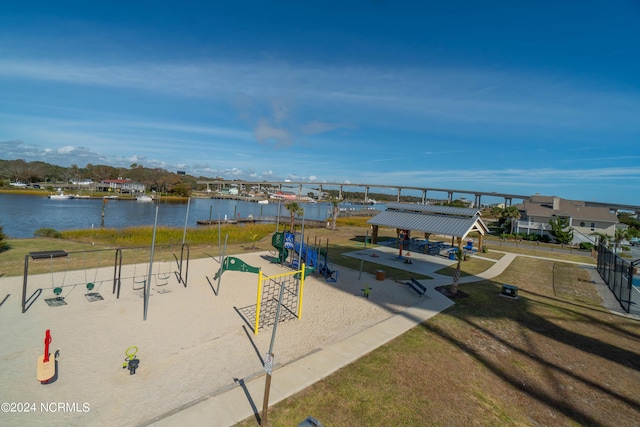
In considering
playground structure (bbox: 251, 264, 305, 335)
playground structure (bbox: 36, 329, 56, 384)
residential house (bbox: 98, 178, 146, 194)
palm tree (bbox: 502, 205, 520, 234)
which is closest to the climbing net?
playground structure (bbox: 251, 264, 305, 335)

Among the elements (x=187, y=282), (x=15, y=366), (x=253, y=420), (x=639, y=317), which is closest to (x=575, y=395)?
(x=253, y=420)

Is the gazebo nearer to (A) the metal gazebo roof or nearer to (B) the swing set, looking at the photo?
(A) the metal gazebo roof

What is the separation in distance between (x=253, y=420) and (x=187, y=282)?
1072 centimetres

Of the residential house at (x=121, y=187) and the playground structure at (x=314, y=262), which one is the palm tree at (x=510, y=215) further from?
the residential house at (x=121, y=187)

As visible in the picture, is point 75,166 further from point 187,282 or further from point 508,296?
point 508,296

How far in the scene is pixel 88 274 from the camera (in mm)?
15352

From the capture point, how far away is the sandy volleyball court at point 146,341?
6379 millimetres

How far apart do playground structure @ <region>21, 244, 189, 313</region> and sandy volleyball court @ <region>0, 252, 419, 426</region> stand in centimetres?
21

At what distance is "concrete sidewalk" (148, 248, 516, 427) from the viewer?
19.8 feet

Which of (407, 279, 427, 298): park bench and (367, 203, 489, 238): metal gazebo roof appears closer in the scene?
(407, 279, 427, 298): park bench

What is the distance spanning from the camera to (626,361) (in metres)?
9.72

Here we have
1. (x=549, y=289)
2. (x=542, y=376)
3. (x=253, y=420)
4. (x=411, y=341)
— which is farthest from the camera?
(x=549, y=289)

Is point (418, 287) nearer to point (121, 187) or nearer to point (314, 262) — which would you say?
point (314, 262)

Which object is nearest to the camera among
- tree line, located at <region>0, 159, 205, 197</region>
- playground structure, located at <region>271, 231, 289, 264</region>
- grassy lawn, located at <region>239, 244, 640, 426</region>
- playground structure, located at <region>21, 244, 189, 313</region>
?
grassy lawn, located at <region>239, 244, 640, 426</region>
